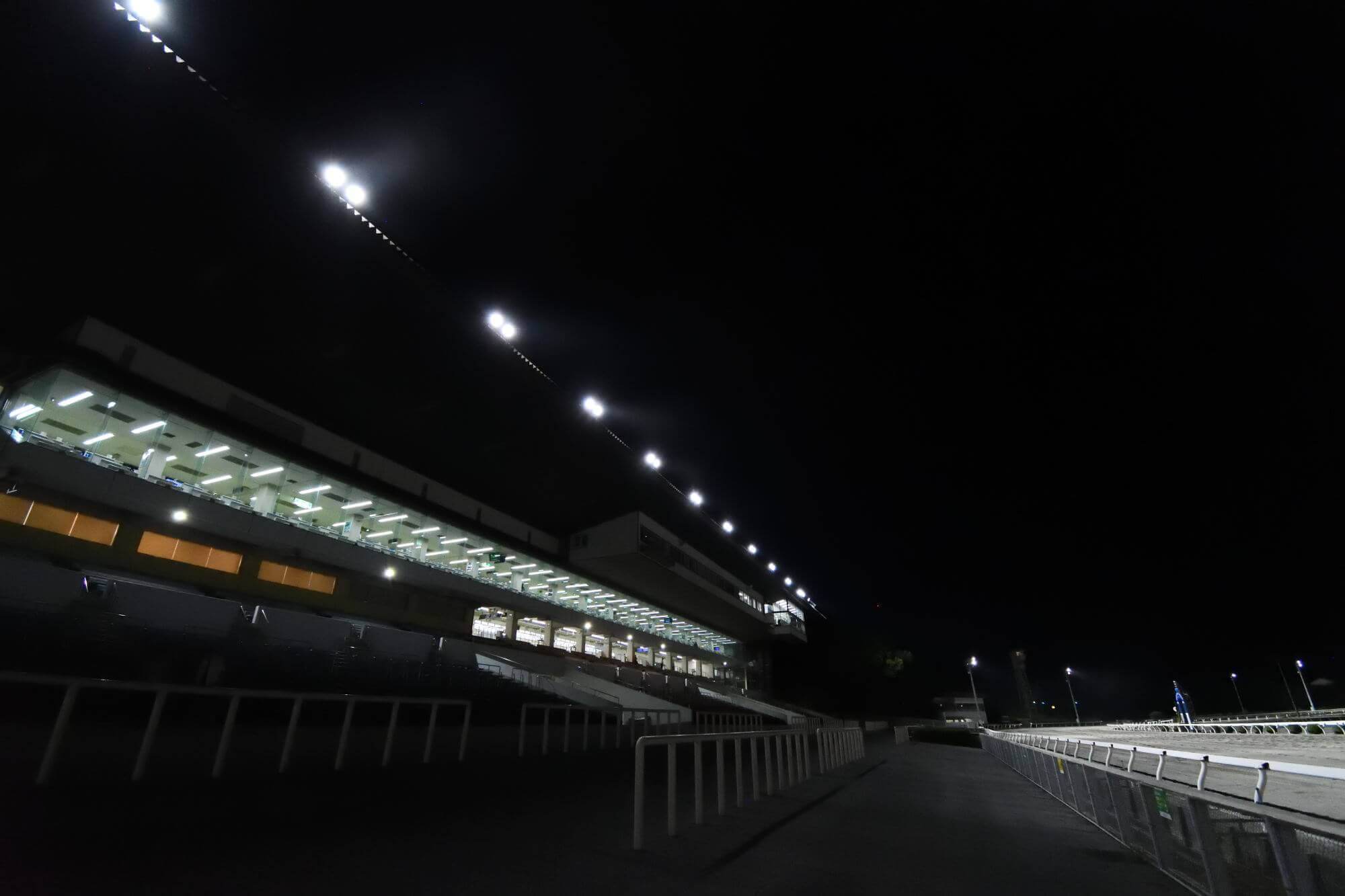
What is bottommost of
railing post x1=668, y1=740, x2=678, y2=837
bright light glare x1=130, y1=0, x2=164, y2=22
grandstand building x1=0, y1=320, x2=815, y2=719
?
railing post x1=668, y1=740, x2=678, y2=837

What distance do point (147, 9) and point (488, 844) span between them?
51.1ft

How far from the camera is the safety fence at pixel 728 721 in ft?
64.6

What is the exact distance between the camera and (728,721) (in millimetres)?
24875

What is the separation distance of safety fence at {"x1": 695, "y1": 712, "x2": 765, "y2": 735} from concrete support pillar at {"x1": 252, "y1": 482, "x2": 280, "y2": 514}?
17217 mm

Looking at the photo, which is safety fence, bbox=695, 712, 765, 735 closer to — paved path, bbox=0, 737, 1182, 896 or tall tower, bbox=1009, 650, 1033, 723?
paved path, bbox=0, 737, 1182, 896

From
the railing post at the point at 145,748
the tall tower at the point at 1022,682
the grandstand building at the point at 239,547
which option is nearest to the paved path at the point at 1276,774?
the railing post at the point at 145,748

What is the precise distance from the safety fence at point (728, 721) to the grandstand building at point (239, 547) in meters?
2.19

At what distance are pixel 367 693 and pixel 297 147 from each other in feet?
42.4

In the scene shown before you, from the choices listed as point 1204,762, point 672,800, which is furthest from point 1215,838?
point 672,800

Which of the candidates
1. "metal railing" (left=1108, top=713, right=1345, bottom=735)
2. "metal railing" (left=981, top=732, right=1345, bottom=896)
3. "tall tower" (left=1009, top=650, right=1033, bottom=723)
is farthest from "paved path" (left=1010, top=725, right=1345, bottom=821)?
"tall tower" (left=1009, top=650, right=1033, bottom=723)

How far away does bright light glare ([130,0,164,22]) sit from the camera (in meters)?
9.87

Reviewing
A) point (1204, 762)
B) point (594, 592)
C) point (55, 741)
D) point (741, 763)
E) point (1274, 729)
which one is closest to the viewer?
point (1204, 762)

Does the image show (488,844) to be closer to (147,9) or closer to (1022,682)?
(147,9)

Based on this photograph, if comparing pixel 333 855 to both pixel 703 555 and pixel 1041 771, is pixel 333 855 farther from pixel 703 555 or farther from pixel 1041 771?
pixel 703 555
